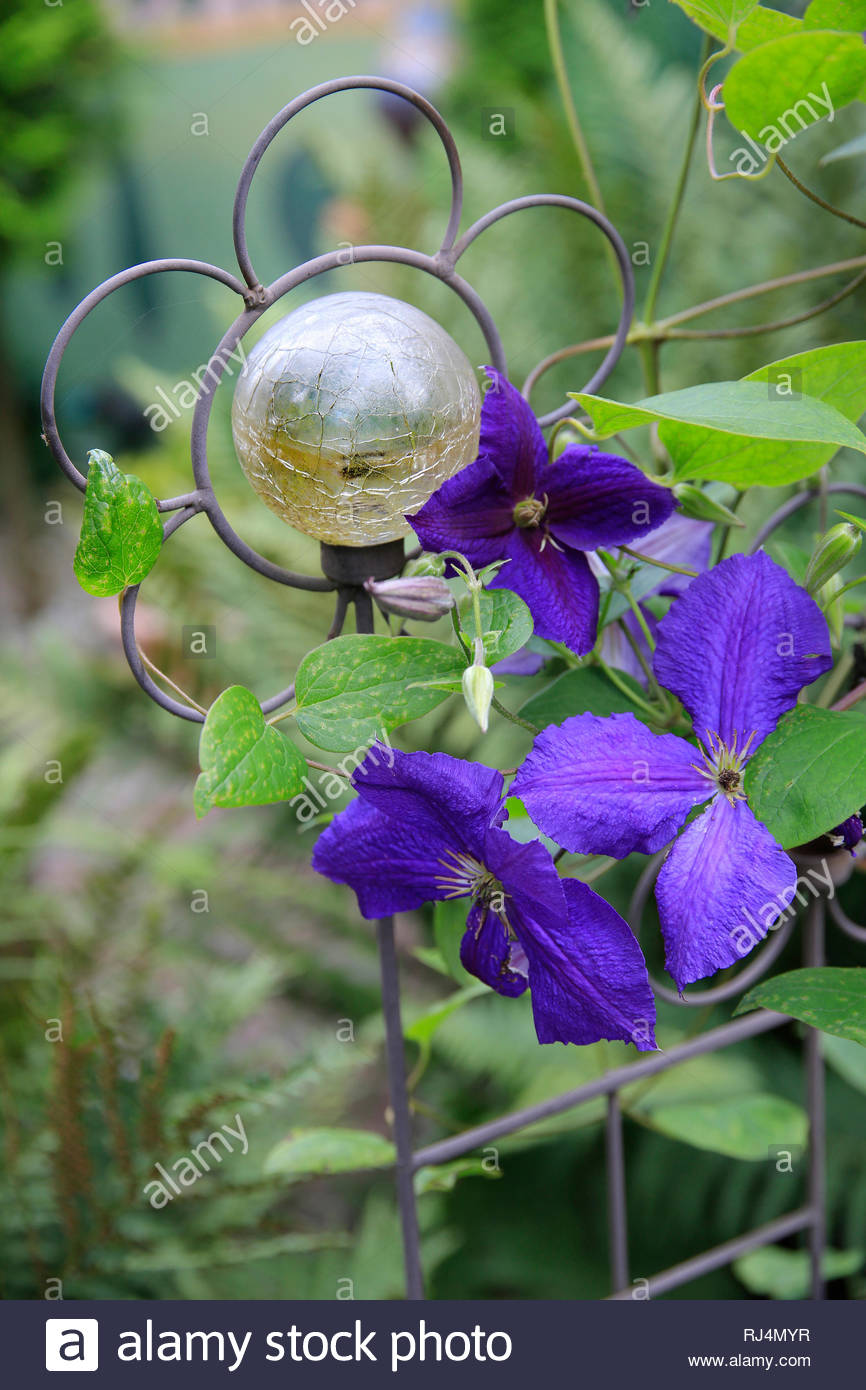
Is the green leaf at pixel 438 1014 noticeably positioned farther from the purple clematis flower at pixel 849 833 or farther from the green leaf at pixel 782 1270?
the green leaf at pixel 782 1270

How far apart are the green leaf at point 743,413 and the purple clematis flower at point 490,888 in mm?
109

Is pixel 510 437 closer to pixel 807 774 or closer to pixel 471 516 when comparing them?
pixel 471 516

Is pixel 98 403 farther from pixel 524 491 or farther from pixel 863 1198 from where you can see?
pixel 524 491

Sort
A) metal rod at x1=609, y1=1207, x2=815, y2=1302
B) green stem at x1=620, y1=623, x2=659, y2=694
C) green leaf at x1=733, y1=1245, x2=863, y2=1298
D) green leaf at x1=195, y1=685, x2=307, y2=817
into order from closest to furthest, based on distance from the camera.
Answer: green leaf at x1=195, y1=685, x2=307, y2=817
green stem at x1=620, y1=623, x2=659, y2=694
metal rod at x1=609, y1=1207, x2=815, y2=1302
green leaf at x1=733, y1=1245, x2=863, y2=1298

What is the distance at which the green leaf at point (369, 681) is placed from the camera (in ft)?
1.03

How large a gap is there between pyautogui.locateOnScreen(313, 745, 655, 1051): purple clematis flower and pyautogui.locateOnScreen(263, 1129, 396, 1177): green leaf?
0.59 ft

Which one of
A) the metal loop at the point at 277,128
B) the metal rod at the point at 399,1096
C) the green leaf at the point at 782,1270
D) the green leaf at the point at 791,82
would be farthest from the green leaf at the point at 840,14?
the green leaf at the point at 782,1270

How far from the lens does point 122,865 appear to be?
1.08 metres

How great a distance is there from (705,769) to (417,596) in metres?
0.10

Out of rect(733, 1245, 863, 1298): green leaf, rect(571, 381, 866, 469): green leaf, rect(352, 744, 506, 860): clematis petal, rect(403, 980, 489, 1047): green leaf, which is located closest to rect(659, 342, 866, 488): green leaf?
rect(571, 381, 866, 469): green leaf

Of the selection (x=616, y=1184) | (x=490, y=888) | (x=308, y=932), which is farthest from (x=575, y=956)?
(x=308, y=932)

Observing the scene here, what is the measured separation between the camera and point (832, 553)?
341 millimetres

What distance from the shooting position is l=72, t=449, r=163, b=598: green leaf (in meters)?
0.28

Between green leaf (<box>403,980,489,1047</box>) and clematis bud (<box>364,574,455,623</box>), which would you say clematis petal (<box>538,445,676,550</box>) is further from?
green leaf (<box>403,980,489,1047</box>)
